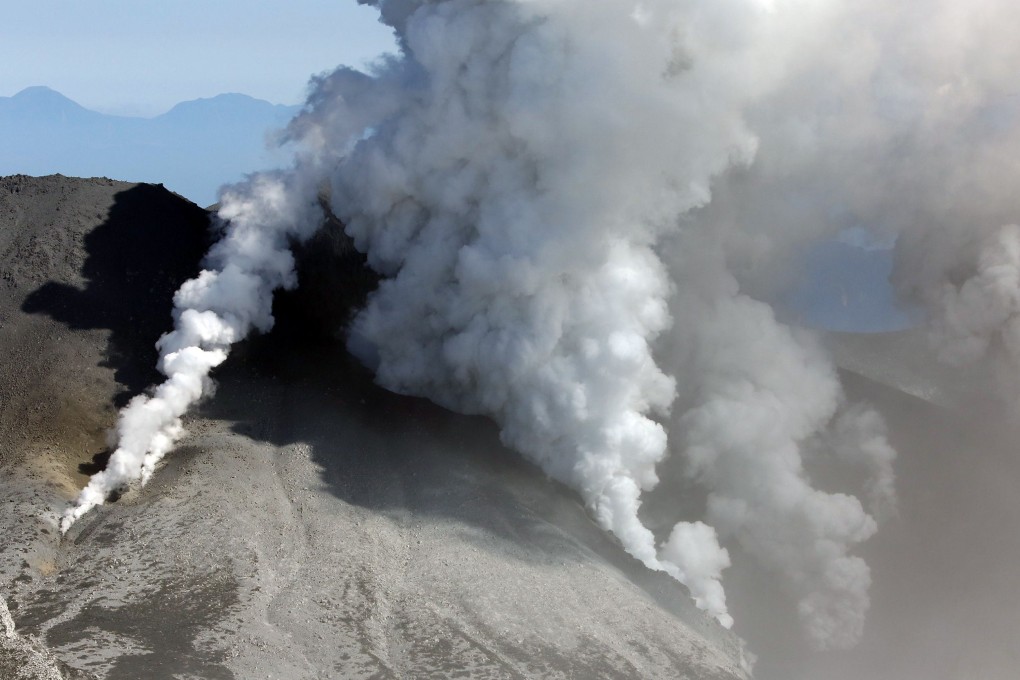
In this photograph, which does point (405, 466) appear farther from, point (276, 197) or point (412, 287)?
point (276, 197)

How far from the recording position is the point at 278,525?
30.1 meters

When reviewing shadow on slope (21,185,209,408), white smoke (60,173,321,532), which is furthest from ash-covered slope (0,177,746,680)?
white smoke (60,173,321,532)

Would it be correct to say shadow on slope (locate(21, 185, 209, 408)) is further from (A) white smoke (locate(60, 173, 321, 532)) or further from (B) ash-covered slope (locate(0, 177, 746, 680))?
(A) white smoke (locate(60, 173, 321, 532))

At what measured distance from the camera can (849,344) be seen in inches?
2110

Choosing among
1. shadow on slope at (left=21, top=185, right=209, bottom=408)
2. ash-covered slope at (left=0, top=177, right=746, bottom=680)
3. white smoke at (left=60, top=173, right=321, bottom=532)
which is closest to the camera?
ash-covered slope at (left=0, top=177, right=746, bottom=680)

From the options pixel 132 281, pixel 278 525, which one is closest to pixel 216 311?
pixel 132 281

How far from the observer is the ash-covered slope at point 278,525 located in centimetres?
2509

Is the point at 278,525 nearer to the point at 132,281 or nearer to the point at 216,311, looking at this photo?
the point at 216,311

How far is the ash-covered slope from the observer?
25.1 m

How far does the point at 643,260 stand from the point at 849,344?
2051 centimetres

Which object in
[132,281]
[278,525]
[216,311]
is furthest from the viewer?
[132,281]

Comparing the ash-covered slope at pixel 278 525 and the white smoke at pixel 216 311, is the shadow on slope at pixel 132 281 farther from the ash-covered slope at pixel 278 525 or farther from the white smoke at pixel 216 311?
the white smoke at pixel 216 311

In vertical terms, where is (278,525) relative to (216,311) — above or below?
below

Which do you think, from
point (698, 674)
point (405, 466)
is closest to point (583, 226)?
point (405, 466)
